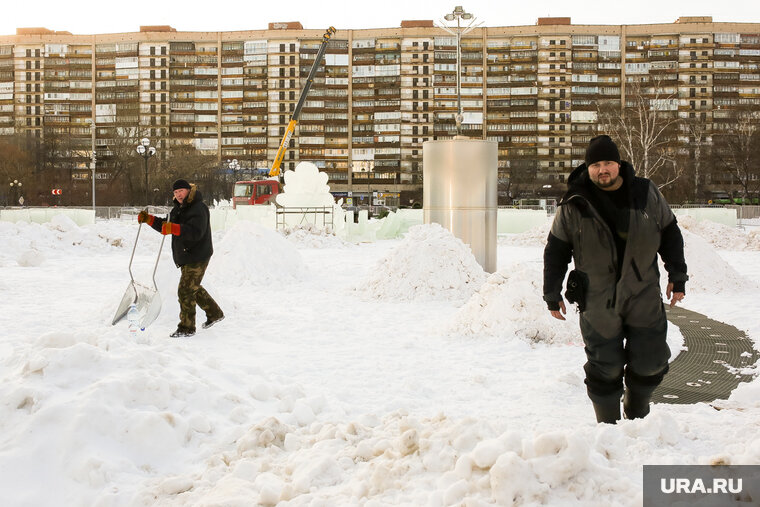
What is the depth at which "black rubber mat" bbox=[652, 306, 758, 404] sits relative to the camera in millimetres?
5176

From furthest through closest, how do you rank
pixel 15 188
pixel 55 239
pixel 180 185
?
1. pixel 15 188
2. pixel 55 239
3. pixel 180 185

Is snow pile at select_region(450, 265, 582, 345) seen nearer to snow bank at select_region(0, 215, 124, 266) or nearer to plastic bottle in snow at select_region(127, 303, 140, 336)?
plastic bottle in snow at select_region(127, 303, 140, 336)

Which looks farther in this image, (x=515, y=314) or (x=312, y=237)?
(x=312, y=237)

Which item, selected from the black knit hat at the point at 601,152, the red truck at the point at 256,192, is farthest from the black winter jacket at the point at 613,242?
the red truck at the point at 256,192

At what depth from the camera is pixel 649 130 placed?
67.2m

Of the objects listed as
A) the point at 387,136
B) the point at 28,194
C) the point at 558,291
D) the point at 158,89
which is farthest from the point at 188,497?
the point at 158,89

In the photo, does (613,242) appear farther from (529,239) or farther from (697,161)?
(697,161)

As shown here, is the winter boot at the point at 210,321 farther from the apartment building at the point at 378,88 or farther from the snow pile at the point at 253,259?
the apartment building at the point at 378,88

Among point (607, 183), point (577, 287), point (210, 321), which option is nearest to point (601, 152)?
point (607, 183)

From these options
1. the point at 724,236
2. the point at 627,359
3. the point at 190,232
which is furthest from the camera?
the point at 724,236

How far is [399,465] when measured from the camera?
3.24 metres

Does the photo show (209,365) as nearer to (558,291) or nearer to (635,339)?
(558,291)

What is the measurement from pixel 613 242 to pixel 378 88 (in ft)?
332

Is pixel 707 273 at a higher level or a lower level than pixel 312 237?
lower
